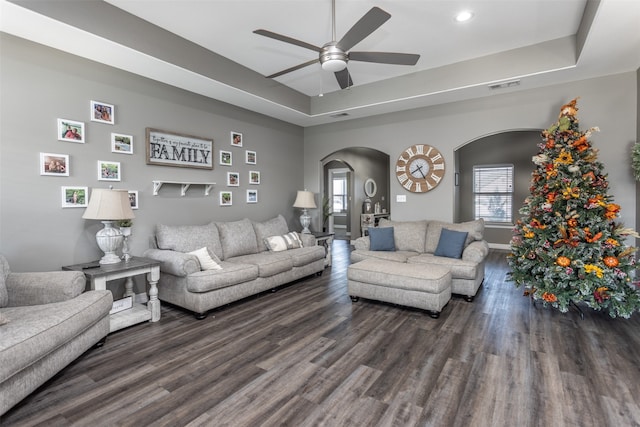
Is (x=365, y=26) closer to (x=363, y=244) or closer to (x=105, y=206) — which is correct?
(x=105, y=206)

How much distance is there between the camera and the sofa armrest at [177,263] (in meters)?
3.34

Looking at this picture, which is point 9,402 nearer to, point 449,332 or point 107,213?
point 107,213

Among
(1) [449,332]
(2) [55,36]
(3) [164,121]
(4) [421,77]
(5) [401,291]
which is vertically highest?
(4) [421,77]

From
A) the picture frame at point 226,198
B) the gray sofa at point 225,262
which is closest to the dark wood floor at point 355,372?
the gray sofa at point 225,262

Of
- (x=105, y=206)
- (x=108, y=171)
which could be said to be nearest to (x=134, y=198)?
(x=108, y=171)

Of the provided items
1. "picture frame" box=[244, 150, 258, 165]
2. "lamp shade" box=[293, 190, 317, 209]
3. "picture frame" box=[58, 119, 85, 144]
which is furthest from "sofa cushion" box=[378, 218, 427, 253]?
"picture frame" box=[58, 119, 85, 144]

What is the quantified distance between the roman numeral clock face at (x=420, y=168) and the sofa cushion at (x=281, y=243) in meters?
2.12

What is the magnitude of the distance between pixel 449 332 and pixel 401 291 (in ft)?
2.17

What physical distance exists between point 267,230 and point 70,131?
8.94 feet

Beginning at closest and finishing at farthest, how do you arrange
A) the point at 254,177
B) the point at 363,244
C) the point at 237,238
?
the point at 237,238, the point at 363,244, the point at 254,177

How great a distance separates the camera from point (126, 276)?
3.11 meters

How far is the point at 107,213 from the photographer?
3.07 meters

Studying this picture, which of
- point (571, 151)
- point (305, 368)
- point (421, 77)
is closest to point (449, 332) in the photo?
point (305, 368)

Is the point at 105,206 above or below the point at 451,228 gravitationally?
above
